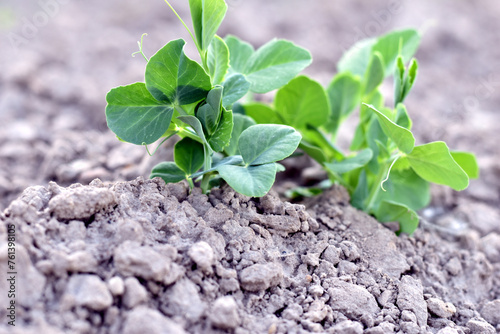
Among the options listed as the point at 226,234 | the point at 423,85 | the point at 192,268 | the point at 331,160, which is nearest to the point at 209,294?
the point at 192,268

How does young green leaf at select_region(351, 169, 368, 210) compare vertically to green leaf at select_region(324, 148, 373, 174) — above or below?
below

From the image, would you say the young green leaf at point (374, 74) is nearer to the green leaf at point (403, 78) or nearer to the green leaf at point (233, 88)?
the green leaf at point (403, 78)

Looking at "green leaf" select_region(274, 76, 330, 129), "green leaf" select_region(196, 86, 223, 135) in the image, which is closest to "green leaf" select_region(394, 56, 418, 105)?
"green leaf" select_region(274, 76, 330, 129)

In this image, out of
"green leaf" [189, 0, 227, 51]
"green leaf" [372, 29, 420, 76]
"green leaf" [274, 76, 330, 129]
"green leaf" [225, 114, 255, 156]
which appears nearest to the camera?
"green leaf" [189, 0, 227, 51]

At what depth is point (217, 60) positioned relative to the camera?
1460mm

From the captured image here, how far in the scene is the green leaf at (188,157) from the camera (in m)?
1.52

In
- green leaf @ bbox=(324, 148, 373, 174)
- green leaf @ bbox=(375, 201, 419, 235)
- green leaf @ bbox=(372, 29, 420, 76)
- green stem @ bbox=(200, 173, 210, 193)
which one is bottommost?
green leaf @ bbox=(375, 201, 419, 235)

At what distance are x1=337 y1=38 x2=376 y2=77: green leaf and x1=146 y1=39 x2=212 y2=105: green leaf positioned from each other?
0.85m

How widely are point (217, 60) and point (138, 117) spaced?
0.30 metres

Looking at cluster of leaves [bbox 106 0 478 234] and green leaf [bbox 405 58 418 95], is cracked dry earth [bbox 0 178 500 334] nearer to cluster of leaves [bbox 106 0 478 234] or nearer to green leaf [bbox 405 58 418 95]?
cluster of leaves [bbox 106 0 478 234]

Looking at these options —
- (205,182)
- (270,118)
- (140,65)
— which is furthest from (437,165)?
(140,65)

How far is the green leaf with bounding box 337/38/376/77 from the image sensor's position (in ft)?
6.46

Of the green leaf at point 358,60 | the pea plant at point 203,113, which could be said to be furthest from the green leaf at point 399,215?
the green leaf at point 358,60

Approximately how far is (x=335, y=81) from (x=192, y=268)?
1023mm
